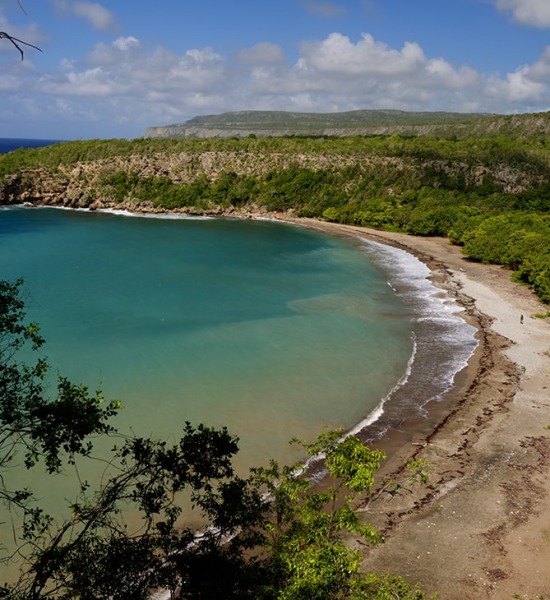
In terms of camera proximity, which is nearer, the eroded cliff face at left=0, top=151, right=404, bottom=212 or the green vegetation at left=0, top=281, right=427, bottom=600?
the green vegetation at left=0, top=281, right=427, bottom=600

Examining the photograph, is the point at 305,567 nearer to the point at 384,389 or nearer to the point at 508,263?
the point at 384,389

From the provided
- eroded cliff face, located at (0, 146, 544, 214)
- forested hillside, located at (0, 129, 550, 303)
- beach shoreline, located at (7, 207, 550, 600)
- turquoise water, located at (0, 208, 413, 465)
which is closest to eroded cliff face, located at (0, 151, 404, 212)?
eroded cliff face, located at (0, 146, 544, 214)

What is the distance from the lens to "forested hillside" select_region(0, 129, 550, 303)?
79.0 metres

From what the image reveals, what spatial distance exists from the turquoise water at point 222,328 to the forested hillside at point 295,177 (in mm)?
22182

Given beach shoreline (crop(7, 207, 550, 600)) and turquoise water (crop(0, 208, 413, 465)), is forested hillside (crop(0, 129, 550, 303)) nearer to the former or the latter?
turquoise water (crop(0, 208, 413, 465))

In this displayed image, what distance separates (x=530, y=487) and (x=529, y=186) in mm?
73445

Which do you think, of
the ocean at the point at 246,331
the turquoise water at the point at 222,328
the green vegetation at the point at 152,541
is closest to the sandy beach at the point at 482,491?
the ocean at the point at 246,331

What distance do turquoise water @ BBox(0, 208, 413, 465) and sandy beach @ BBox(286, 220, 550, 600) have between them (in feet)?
14.1

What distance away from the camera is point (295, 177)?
87438mm

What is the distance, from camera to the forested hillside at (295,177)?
7900 centimetres

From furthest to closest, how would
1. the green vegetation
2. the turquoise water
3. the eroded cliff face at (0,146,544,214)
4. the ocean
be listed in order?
the eroded cliff face at (0,146,544,214) < the ocean < the turquoise water < the green vegetation

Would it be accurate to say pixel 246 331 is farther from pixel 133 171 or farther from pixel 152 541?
pixel 133 171

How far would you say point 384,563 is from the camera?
1505 centimetres

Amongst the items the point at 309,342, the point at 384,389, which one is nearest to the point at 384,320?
the point at 309,342
